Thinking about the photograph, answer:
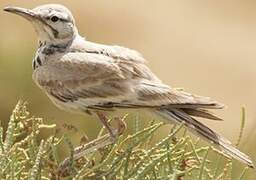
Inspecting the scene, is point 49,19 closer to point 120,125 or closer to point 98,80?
point 98,80

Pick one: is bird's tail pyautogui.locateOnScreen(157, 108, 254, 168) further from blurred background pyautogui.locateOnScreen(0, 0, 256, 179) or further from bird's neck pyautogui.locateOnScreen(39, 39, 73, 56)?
blurred background pyautogui.locateOnScreen(0, 0, 256, 179)

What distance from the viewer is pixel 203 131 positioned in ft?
14.3

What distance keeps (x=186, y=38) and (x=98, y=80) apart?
43.4 feet

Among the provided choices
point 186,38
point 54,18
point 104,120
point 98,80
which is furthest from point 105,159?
point 186,38

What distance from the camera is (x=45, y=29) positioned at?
16.4ft

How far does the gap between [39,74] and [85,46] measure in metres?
0.27

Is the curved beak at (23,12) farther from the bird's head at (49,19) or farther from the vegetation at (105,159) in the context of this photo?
the vegetation at (105,159)

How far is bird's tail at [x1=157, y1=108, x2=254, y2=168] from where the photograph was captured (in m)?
4.20

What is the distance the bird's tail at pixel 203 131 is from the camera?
420 centimetres

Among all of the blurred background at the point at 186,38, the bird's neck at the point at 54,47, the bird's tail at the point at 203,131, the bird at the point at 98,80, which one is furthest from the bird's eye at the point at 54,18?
the blurred background at the point at 186,38

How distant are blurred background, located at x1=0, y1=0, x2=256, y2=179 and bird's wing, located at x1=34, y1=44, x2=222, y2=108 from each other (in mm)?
7022

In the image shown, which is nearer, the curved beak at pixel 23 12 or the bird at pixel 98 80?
the bird at pixel 98 80

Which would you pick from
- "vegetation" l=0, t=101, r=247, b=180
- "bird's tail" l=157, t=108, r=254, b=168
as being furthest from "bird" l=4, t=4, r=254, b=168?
"vegetation" l=0, t=101, r=247, b=180

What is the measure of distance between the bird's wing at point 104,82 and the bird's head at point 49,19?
0.16 metres
